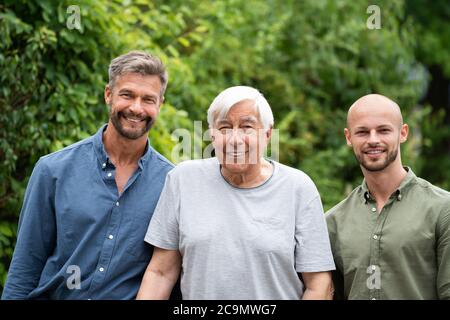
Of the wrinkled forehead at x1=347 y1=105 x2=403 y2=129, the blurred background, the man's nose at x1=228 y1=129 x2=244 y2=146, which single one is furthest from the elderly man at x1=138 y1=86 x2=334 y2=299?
Answer: the blurred background

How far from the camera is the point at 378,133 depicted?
11.8ft

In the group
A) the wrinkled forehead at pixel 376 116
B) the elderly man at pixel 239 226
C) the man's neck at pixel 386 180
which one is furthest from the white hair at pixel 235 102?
the man's neck at pixel 386 180

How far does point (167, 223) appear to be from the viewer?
3.44 meters

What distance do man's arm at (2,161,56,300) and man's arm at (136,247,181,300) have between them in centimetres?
49

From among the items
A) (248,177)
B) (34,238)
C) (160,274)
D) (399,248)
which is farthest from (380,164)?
(34,238)

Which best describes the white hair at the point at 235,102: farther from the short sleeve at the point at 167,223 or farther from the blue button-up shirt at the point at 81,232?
the blue button-up shirt at the point at 81,232

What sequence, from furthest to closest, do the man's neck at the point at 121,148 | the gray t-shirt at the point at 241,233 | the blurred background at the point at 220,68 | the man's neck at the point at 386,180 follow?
1. the blurred background at the point at 220,68
2. the man's neck at the point at 121,148
3. the man's neck at the point at 386,180
4. the gray t-shirt at the point at 241,233

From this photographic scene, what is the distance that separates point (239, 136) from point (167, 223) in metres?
0.48

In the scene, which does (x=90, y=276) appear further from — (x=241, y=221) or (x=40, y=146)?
(x=40, y=146)

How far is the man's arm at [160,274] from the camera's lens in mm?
3457

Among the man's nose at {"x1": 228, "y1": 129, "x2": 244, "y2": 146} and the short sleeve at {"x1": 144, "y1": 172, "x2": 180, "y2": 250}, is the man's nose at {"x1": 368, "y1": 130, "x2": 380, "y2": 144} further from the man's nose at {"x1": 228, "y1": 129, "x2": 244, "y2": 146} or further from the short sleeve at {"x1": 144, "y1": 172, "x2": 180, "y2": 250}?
the short sleeve at {"x1": 144, "y1": 172, "x2": 180, "y2": 250}

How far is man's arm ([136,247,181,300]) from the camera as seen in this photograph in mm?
3457
